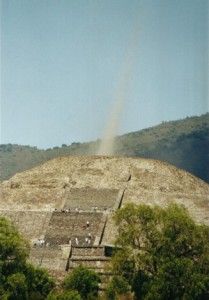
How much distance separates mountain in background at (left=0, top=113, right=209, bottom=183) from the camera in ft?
436

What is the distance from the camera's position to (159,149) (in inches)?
5497

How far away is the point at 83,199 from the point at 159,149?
91505mm

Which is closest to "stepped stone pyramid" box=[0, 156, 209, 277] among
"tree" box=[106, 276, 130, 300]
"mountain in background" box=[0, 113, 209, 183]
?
"tree" box=[106, 276, 130, 300]

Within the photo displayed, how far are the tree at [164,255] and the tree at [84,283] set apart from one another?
4.17 ft

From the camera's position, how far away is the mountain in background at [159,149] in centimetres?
13300

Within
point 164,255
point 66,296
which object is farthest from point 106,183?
point 66,296

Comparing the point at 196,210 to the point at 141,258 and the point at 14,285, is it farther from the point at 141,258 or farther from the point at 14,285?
the point at 14,285

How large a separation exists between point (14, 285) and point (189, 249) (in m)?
8.76

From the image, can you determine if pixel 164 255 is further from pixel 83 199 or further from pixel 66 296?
pixel 83 199

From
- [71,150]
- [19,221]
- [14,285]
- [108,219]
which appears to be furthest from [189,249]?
[71,150]

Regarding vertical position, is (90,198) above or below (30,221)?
above

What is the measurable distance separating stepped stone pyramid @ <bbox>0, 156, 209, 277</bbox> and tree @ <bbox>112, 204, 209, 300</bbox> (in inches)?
107

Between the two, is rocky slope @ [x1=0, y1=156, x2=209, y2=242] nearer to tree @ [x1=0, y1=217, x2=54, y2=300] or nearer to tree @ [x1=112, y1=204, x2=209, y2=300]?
tree @ [x1=112, y1=204, x2=209, y2=300]

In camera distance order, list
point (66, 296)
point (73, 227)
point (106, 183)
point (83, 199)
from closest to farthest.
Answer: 1. point (66, 296)
2. point (73, 227)
3. point (83, 199)
4. point (106, 183)
